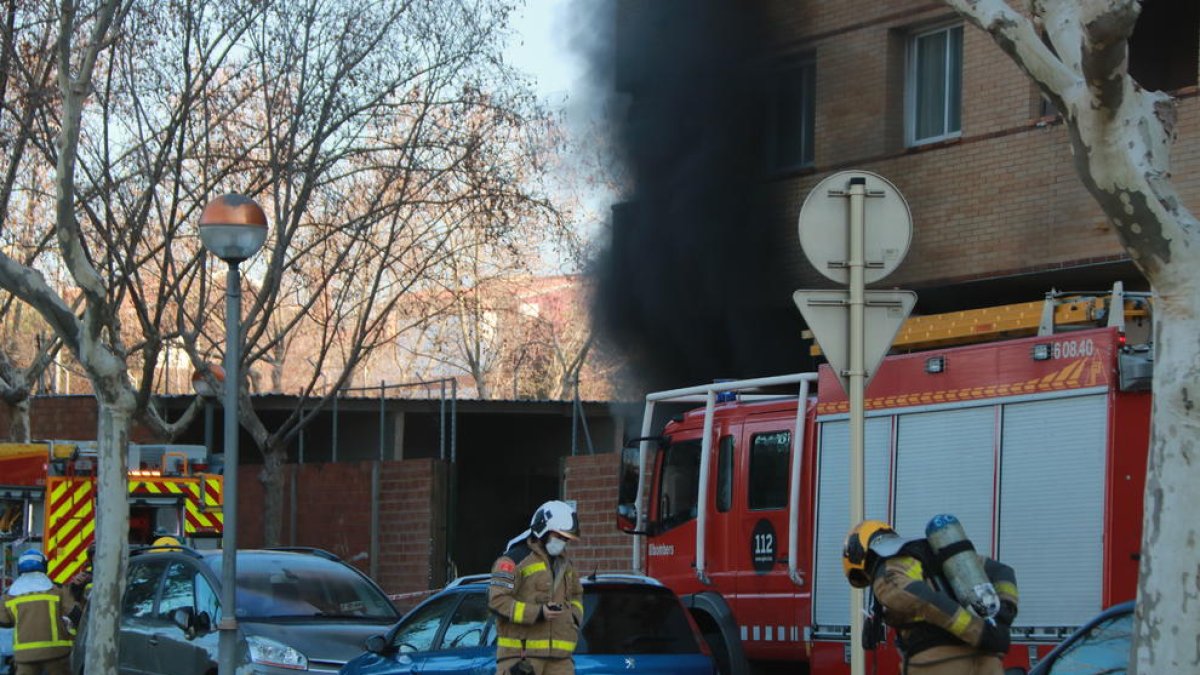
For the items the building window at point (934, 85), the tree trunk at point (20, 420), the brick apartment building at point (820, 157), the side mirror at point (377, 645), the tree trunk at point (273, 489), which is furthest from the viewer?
the tree trunk at point (20, 420)

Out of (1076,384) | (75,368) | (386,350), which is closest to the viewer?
(1076,384)

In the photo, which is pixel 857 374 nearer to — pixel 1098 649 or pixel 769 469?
pixel 1098 649

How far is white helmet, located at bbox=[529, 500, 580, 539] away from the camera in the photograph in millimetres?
9180

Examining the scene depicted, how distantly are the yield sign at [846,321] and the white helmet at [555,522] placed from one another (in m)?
2.10

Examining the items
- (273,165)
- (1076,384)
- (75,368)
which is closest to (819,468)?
(1076,384)

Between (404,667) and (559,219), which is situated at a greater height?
(559,219)

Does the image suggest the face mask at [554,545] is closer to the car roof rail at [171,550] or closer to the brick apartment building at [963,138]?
the car roof rail at [171,550]

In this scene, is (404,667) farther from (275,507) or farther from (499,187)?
(275,507)

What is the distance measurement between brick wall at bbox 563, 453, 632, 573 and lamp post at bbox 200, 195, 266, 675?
793cm

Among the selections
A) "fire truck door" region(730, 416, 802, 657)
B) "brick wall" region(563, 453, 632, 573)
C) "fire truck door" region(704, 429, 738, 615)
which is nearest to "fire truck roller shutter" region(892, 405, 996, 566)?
"fire truck door" region(730, 416, 802, 657)

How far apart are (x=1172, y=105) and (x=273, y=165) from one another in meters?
12.9

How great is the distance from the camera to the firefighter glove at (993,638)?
7.26 meters

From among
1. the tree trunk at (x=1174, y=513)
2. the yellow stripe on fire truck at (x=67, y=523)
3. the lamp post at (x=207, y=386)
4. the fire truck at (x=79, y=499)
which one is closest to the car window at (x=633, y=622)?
the tree trunk at (x=1174, y=513)

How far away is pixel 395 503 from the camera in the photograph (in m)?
A: 21.5
